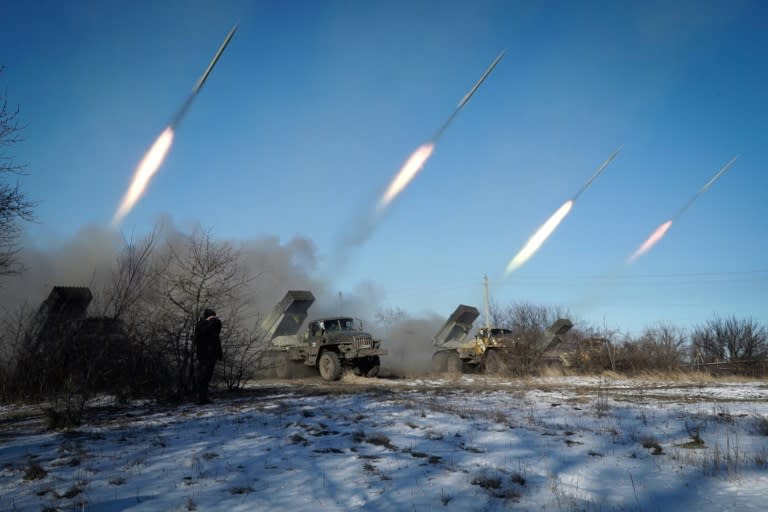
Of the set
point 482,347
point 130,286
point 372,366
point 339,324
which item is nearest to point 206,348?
point 130,286

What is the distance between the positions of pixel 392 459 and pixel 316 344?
46.9ft

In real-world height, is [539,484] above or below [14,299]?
below

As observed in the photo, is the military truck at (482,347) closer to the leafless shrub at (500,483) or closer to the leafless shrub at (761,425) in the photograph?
the leafless shrub at (761,425)

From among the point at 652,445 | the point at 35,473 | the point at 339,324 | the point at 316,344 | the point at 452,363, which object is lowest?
the point at 35,473

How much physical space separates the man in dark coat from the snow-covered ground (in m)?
1.06

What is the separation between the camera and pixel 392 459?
18.2ft

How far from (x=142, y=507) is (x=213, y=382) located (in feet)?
30.3

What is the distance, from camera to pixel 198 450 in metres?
5.93

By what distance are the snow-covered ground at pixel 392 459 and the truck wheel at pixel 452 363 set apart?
570 inches

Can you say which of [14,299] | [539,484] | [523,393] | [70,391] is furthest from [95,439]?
[14,299]

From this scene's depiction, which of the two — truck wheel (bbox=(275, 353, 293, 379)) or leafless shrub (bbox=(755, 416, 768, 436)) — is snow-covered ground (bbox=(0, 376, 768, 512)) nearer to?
leafless shrub (bbox=(755, 416, 768, 436))

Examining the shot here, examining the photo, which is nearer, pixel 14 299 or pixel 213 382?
pixel 213 382

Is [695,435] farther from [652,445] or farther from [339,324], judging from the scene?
[339,324]

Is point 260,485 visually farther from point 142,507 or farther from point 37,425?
point 37,425
